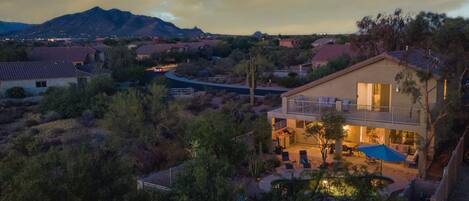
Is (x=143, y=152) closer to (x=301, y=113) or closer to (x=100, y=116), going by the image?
(x=301, y=113)

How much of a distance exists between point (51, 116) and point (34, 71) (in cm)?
1600

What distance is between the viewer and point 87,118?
35188 millimetres

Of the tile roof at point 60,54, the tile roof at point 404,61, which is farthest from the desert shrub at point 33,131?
the tile roof at point 60,54

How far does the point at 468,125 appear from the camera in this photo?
2172 cm

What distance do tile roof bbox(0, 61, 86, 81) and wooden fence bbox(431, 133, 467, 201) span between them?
41559 mm

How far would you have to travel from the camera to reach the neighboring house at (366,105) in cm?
2097

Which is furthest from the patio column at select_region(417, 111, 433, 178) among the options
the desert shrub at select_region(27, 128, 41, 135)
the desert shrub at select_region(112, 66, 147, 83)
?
the desert shrub at select_region(112, 66, 147, 83)

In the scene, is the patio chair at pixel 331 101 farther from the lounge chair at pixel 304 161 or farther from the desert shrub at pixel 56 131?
the desert shrub at pixel 56 131

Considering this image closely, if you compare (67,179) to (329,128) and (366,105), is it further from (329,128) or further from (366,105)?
(366,105)

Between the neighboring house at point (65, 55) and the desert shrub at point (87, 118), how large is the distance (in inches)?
1649

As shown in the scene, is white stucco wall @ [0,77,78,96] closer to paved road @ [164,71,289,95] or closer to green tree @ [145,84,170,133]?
paved road @ [164,71,289,95]

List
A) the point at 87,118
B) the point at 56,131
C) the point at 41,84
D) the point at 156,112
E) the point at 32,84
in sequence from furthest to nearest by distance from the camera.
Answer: the point at 41,84
the point at 32,84
the point at 87,118
the point at 56,131
the point at 156,112

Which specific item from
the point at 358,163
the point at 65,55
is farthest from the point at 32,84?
the point at 358,163

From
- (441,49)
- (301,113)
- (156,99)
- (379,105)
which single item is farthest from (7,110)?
(441,49)
